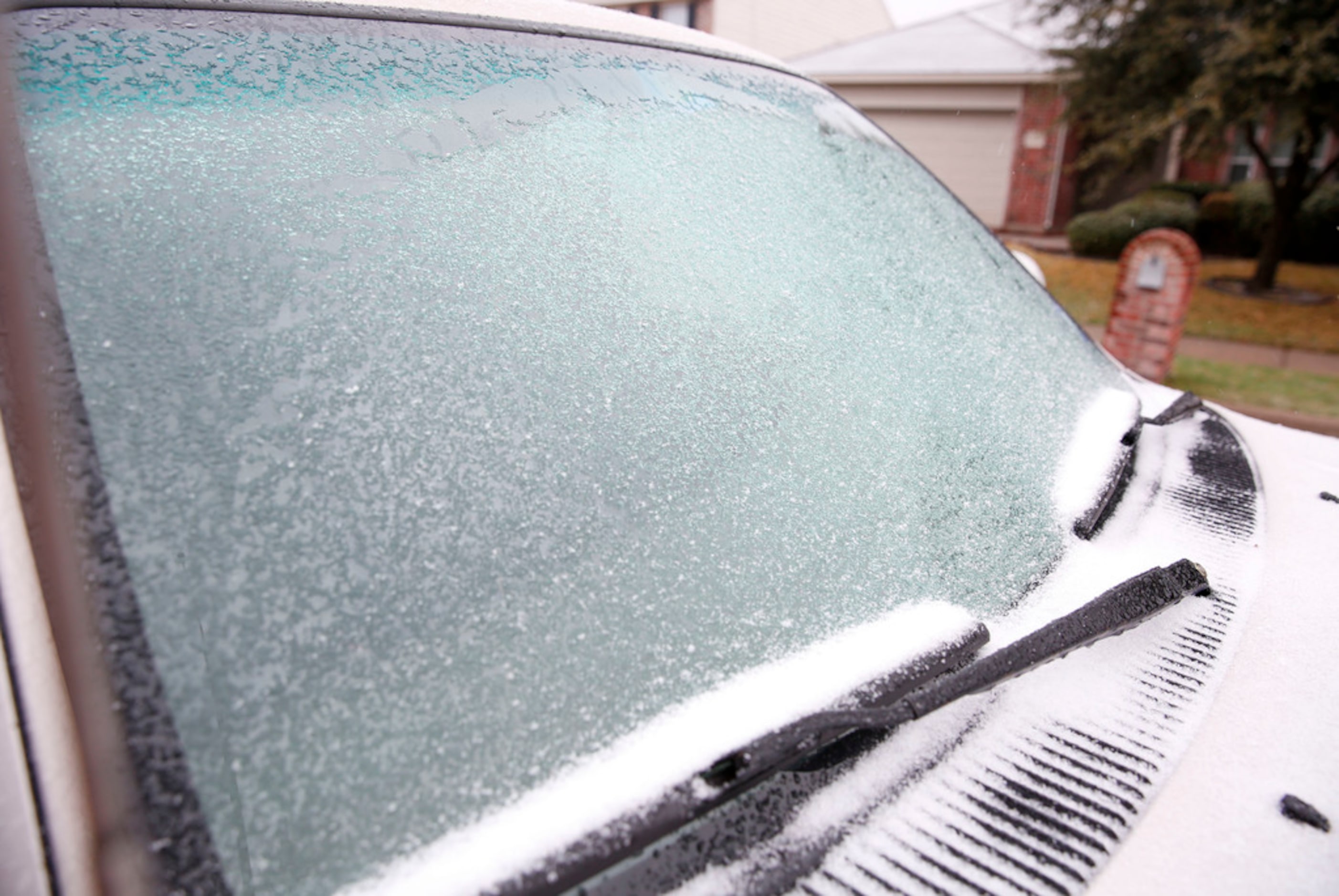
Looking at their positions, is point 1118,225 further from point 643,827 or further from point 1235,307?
point 643,827

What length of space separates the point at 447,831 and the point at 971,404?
1013 millimetres

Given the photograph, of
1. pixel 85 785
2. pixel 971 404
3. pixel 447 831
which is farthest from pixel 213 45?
pixel 971 404

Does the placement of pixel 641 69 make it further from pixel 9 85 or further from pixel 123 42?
pixel 9 85

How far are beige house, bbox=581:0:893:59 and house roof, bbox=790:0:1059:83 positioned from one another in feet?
5.12

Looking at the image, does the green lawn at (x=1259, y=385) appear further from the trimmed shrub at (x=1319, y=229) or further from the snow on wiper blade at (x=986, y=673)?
the trimmed shrub at (x=1319, y=229)

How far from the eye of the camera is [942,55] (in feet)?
55.4

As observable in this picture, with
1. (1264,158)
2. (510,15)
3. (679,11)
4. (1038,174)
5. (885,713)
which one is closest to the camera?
(885,713)

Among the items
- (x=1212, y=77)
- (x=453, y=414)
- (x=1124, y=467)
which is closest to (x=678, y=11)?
(x=1212, y=77)

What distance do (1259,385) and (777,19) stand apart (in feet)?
57.3

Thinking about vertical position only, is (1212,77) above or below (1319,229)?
above

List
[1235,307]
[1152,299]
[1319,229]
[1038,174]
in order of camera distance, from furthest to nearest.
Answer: [1038,174], [1319,229], [1235,307], [1152,299]

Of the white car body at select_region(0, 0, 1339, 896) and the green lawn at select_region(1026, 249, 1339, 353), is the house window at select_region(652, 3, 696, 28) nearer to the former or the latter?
the green lawn at select_region(1026, 249, 1339, 353)

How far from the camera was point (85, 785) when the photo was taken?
70 centimetres

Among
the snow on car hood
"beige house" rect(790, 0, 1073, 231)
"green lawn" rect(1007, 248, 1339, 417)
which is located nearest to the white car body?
the snow on car hood
